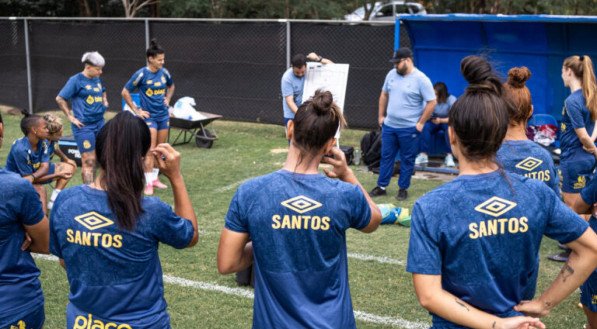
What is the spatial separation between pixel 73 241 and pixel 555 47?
9.95 meters

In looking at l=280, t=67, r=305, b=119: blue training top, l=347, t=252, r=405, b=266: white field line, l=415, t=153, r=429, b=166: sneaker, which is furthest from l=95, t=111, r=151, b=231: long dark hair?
l=415, t=153, r=429, b=166: sneaker

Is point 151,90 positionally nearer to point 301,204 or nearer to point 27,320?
point 27,320

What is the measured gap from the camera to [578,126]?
273 inches

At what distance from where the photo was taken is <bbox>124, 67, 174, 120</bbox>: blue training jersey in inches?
415

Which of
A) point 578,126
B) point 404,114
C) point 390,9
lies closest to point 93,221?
point 578,126

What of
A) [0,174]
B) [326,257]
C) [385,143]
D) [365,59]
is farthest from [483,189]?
[365,59]

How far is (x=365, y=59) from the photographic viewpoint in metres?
14.4

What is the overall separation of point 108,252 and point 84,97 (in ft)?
23.3

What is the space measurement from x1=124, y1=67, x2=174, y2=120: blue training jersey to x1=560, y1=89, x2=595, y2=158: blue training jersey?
572cm

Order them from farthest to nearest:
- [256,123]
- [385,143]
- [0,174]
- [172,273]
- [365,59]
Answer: [256,123] → [365,59] → [385,143] → [172,273] → [0,174]

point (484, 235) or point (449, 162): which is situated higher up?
point (484, 235)

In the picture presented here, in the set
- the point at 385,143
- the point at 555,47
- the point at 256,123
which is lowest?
the point at 256,123

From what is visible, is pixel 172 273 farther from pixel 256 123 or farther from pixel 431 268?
pixel 256 123

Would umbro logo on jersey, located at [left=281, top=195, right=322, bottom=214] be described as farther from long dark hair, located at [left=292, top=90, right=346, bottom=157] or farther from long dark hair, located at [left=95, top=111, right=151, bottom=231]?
long dark hair, located at [left=95, top=111, right=151, bottom=231]
